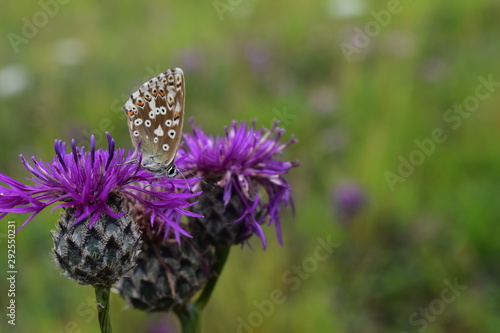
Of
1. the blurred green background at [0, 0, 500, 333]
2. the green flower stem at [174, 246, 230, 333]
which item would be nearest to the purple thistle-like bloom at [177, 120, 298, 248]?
the green flower stem at [174, 246, 230, 333]

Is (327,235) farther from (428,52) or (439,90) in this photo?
(428,52)

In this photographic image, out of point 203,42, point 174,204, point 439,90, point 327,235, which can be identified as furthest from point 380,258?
point 203,42

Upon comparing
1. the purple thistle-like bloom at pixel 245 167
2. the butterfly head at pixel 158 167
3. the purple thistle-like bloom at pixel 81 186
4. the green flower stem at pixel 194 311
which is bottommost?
the green flower stem at pixel 194 311

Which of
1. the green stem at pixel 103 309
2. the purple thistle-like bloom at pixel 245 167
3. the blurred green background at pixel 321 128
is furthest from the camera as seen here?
the blurred green background at pixel 321 128

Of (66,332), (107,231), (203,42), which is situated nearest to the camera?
(107,231)

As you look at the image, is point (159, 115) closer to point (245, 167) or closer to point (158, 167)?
point (158, 167)

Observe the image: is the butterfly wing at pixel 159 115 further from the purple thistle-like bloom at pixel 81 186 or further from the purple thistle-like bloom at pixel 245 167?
the purple thistle-like bloom at pixel 245 167

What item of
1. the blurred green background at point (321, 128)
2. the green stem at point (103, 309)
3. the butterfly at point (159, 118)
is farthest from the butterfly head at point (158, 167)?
the blurred green background at point (321, 128)
